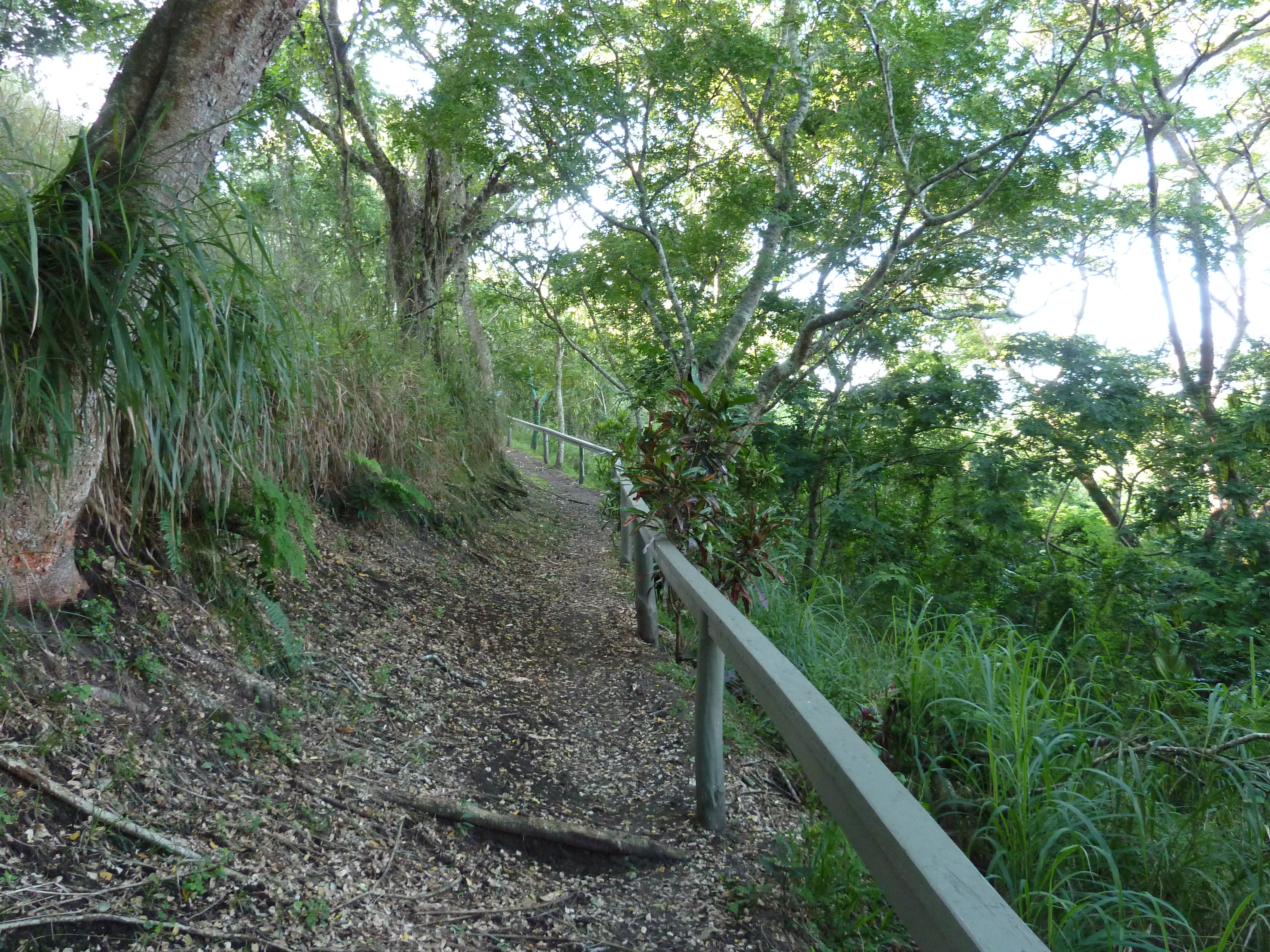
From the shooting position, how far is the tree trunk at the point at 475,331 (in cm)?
859

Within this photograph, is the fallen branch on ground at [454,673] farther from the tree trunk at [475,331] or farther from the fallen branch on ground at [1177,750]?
the tree trunk at [475,331]

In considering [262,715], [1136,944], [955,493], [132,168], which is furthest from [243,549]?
[955,493]

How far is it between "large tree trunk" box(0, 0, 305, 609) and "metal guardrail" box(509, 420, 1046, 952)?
209 centimetres

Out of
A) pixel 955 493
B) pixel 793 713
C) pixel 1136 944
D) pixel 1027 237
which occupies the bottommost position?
pixel 1136 944

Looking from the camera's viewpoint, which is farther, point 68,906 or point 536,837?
point 536,837

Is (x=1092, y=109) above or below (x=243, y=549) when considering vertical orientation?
above

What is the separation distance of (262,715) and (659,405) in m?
6.47

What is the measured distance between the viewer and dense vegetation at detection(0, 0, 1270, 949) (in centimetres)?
247

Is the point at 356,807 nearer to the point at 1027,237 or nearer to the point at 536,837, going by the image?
the point at 536,837

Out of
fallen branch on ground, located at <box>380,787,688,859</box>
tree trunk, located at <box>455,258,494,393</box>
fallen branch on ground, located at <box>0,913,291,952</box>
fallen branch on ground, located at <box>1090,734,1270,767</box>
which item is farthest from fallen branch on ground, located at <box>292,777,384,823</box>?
tree trunk, located at <box>455,258,494,393</box>

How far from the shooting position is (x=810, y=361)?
28.7 feet

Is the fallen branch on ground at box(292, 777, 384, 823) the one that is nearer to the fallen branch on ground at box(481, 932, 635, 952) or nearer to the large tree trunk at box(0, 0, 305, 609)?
the fallen branch on ground at box(481, 932, 635, 952)

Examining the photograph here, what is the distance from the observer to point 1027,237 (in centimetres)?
766

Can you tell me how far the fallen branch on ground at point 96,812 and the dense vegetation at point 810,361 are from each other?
0.82m
